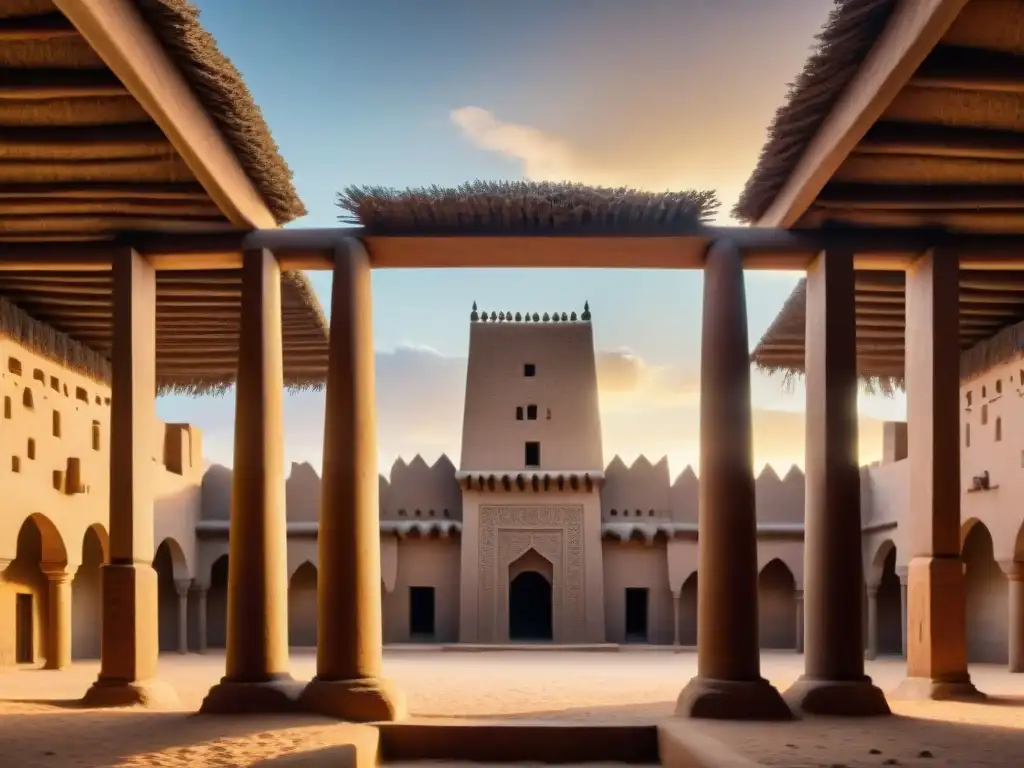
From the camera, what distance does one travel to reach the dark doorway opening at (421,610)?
26.5 meters

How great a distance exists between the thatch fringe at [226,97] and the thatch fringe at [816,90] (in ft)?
14.1

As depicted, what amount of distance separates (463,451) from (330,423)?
16.0 m

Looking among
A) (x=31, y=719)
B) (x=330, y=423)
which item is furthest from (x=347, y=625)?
(x=31, y=719)

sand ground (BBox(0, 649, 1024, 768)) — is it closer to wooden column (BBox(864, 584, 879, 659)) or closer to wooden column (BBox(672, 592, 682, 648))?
wooden column (BBox(864, 584, 879, 659))

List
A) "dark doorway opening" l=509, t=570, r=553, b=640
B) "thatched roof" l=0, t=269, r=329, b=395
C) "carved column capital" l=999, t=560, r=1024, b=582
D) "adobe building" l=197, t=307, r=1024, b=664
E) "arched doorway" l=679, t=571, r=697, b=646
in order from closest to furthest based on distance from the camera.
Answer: "thatched roof" l=0, t=269, r=329, b=395
"carved column capital" l=999, t=560, r=1024, b=582
"adobe building" l=197, t=307, r=1024, b=664
"arched doorway" l=679, t=571, r=697, b=646
"dark doorway opening" l=509, t=570, r=553, b=640

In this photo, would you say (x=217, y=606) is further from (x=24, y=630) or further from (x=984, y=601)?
(x=984, y=601)

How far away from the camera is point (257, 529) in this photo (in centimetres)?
1009

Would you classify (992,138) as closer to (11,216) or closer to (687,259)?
(687,259)

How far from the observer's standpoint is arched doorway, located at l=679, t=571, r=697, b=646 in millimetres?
25172

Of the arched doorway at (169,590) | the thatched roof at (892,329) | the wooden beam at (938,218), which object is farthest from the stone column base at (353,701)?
the arched doorway at (169,590)

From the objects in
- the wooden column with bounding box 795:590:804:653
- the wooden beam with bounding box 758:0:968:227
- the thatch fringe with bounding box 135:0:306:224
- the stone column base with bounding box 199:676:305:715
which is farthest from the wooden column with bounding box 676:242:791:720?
the wooden column with bounding box 795:590:804:653

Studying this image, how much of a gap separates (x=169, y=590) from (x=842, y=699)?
60.2ft

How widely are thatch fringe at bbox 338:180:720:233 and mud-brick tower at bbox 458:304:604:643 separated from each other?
15.3 meters

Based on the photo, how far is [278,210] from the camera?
1102cm
